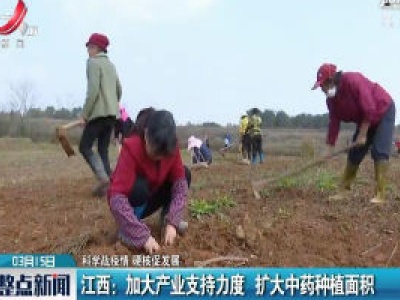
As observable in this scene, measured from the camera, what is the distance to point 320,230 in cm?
510

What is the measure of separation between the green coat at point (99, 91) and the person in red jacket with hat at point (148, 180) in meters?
1.95

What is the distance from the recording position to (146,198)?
4.43 metres

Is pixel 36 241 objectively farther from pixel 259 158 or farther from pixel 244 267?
pixel 259 158

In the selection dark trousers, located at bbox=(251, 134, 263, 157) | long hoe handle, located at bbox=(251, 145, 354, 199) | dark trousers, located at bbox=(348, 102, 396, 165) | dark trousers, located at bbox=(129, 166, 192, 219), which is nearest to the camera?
dark trousers, located at bbox=(129, 166, 192, 219)

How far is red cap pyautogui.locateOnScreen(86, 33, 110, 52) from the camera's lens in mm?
6375

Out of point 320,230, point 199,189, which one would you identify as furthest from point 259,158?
point 320,230

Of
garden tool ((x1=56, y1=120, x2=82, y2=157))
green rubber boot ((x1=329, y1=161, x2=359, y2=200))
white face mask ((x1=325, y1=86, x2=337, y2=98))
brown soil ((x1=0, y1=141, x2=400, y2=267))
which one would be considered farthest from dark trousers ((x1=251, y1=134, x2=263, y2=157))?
white face mask ((x1=325, y1=86, x2=337, y2=98))

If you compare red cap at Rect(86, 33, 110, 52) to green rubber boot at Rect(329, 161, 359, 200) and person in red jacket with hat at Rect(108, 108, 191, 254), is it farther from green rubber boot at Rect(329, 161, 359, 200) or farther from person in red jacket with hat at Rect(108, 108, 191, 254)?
green rubber boot at Rect(329, 161, 359, 200)

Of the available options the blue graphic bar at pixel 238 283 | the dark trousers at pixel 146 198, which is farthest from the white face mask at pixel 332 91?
the blue graphic bar at pixel 238 283

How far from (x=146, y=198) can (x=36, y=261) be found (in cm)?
76

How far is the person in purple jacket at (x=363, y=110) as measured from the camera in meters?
5.88

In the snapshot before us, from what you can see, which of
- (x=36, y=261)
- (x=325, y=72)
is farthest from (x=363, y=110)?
(x=36, y=261)

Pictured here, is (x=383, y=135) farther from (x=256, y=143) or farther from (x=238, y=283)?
(x=256, y=143)

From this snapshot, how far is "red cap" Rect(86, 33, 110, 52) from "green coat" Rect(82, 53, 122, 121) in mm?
88
